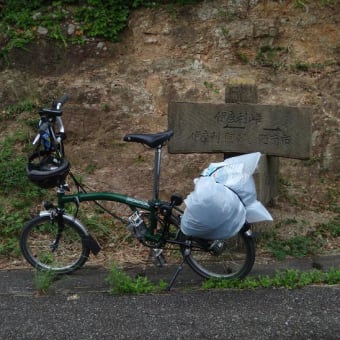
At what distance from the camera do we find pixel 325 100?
7168mm

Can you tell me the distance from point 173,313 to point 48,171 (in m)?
1.63

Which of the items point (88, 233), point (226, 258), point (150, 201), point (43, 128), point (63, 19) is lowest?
point (226, 258)

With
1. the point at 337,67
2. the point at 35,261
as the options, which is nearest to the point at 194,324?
the point at 35,261

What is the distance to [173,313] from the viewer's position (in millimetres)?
3941

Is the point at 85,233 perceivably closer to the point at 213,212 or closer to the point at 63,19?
the point at 213,212

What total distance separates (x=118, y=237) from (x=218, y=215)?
1750mm

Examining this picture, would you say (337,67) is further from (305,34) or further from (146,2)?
(146,2)

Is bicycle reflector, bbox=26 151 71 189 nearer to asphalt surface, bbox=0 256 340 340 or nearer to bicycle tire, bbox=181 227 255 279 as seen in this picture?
asphalt surface, bbox=0 256 340 340

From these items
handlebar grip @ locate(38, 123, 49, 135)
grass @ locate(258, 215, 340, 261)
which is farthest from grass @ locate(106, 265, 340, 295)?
handlebar grip @ locate(38, 123, 49, 135)

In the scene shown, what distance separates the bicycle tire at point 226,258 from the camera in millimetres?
4602

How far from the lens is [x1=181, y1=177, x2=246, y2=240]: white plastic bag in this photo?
13.9ft

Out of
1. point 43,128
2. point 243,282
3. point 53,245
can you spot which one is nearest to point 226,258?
point 243,282

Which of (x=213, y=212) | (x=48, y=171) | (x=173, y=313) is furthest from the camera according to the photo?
(x=48, y=171)

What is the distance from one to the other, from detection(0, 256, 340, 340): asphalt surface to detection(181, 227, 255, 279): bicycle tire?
0.19m
